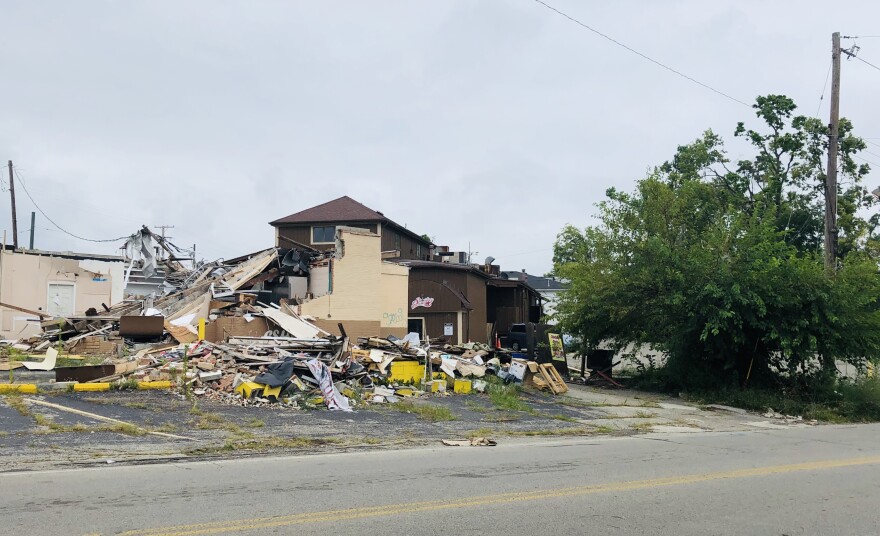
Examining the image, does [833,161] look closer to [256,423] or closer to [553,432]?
[553,432]

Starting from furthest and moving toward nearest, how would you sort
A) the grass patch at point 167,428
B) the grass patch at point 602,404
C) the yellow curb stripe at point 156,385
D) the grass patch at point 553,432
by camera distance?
the grass patch at point 602,404 < the yellow curb stripe at point 156,385 < the grass patch at point 553,432 < the grass patch at point 167,428

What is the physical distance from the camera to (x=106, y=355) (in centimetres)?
1977

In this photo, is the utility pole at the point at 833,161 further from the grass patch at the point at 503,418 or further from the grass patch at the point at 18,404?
the grass patch at the point at 18,404

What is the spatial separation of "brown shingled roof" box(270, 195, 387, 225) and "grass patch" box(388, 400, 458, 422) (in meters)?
23.9

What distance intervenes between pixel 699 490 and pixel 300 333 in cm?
1526

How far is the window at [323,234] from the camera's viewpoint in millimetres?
39906

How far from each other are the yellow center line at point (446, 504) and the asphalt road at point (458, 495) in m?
0.02

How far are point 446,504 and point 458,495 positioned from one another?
452mm

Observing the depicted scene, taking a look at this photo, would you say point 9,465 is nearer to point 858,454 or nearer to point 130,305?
point 858,454

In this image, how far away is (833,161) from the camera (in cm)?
2114

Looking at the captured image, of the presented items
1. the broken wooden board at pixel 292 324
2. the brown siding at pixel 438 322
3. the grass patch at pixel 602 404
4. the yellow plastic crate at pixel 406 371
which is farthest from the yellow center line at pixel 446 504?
the brown siding at pixel 438 322

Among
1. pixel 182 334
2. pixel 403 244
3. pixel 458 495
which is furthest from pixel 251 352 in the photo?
pixel 403 244

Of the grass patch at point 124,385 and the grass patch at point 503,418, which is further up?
the grass patch at point 124,385

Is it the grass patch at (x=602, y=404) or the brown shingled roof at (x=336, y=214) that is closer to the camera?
the grass patch at (x=602, y=404)
